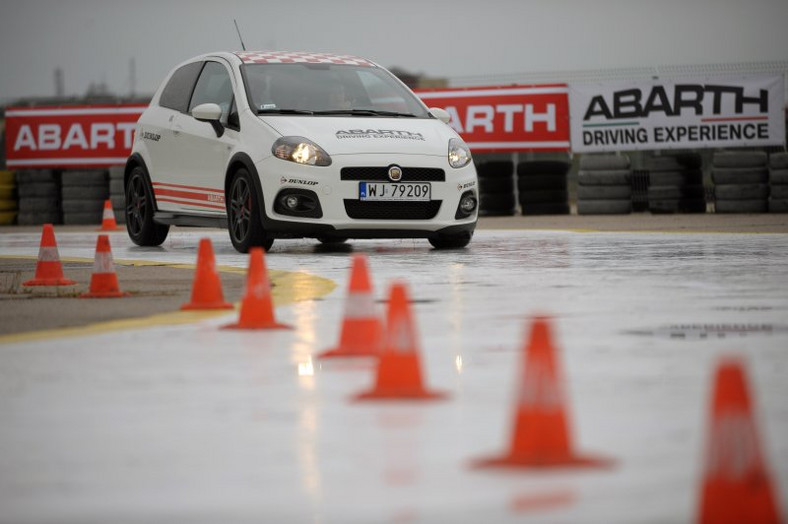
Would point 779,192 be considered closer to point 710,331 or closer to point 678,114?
point 678,114

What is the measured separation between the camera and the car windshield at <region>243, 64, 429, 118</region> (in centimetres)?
1529

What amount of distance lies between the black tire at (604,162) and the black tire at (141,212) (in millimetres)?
9308

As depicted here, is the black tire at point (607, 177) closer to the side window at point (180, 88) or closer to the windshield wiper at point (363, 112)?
the side window at point (180, 88)

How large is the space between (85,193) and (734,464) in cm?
2345

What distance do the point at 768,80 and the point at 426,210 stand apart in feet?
38.4

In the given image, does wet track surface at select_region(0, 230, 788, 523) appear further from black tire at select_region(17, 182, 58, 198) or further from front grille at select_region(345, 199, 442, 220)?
black tire at select_region(17, 182, 58, 198)

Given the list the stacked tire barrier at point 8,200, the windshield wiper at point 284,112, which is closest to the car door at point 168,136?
the windshield wiper at point 284,112

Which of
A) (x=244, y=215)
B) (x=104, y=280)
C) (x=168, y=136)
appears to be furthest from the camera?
(x=168, y=136)

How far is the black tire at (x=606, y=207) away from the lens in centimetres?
2523

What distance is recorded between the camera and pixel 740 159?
24.1 metres

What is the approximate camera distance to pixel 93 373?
23.0 ft

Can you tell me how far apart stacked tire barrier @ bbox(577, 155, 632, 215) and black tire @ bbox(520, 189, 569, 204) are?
74 centimetres

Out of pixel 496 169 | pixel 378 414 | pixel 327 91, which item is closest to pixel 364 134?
pixel 327 91

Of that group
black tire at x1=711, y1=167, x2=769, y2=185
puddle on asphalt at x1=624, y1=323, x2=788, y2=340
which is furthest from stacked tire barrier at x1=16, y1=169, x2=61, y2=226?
puddle on asphalt at x1=624, y1=323, x2=788, y2=340
